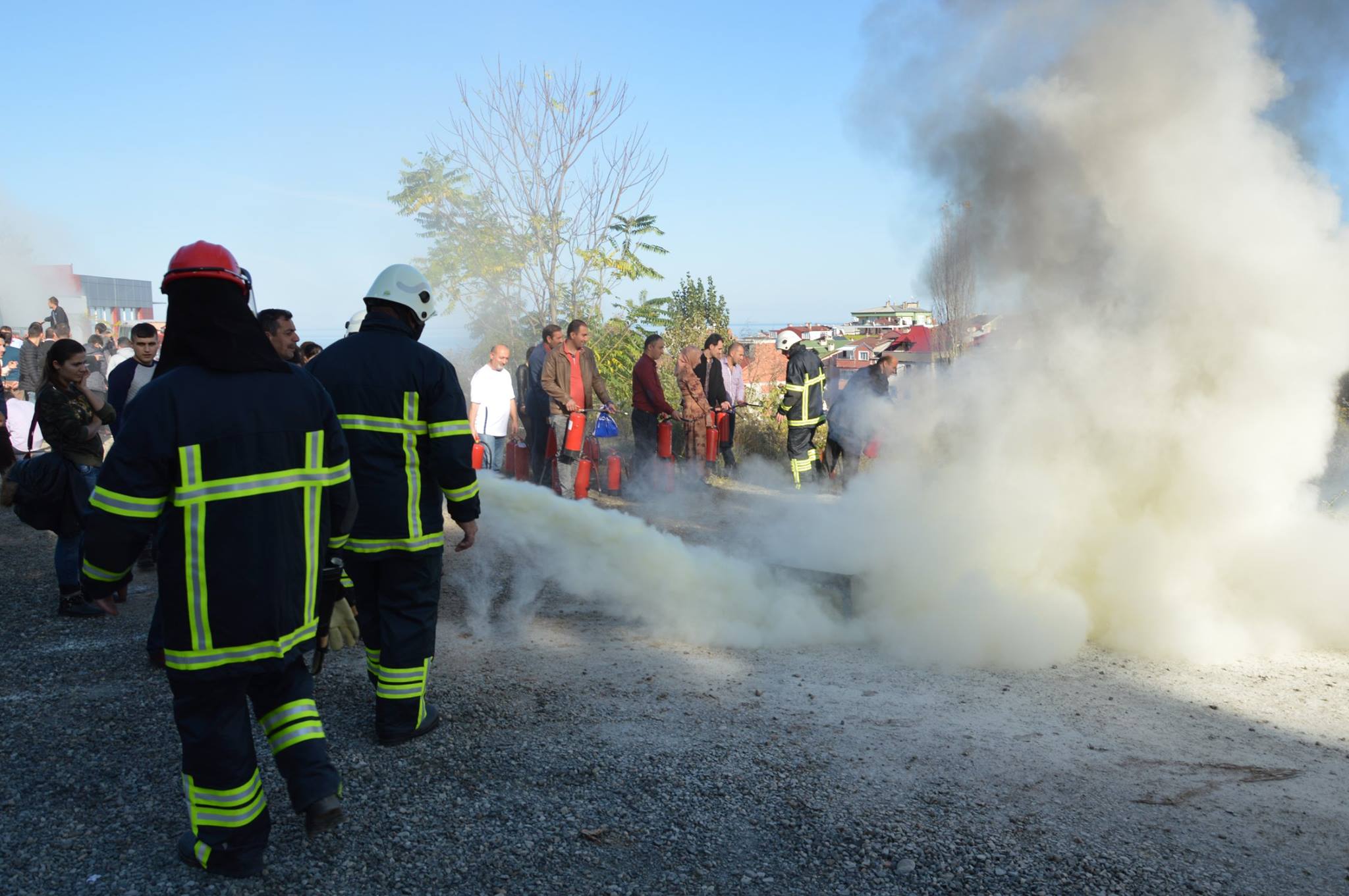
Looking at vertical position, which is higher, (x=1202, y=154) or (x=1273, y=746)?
(x=1202, y=154)

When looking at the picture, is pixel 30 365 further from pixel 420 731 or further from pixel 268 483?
pixel 268 483

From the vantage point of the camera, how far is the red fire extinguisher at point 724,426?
36.5ft

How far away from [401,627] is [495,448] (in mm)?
5922

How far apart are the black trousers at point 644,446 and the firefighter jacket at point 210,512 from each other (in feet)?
24.3

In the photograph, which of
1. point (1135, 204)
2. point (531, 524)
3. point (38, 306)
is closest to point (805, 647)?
point (531, 524)

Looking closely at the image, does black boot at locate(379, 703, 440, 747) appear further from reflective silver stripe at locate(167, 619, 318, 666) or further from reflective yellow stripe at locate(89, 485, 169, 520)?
reflective yellow stripe at locate(89, 485, 169, 520)

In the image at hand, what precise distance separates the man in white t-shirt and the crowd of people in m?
5.29

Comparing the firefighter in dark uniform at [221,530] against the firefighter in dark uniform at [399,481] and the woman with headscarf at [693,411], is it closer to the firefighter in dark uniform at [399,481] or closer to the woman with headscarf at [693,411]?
the firefighter in dark uniform at [399,481]

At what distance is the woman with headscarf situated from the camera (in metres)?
10.3

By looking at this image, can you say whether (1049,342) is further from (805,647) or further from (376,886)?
(376,886)

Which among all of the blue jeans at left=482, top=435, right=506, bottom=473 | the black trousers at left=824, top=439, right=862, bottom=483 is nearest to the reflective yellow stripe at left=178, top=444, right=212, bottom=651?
the blue jeans at left=482, top=435, right=506, bottom=473

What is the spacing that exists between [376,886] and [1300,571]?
16.1ft

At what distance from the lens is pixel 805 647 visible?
16.6 ft

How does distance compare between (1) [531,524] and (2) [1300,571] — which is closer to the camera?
(2) [1300,571]
